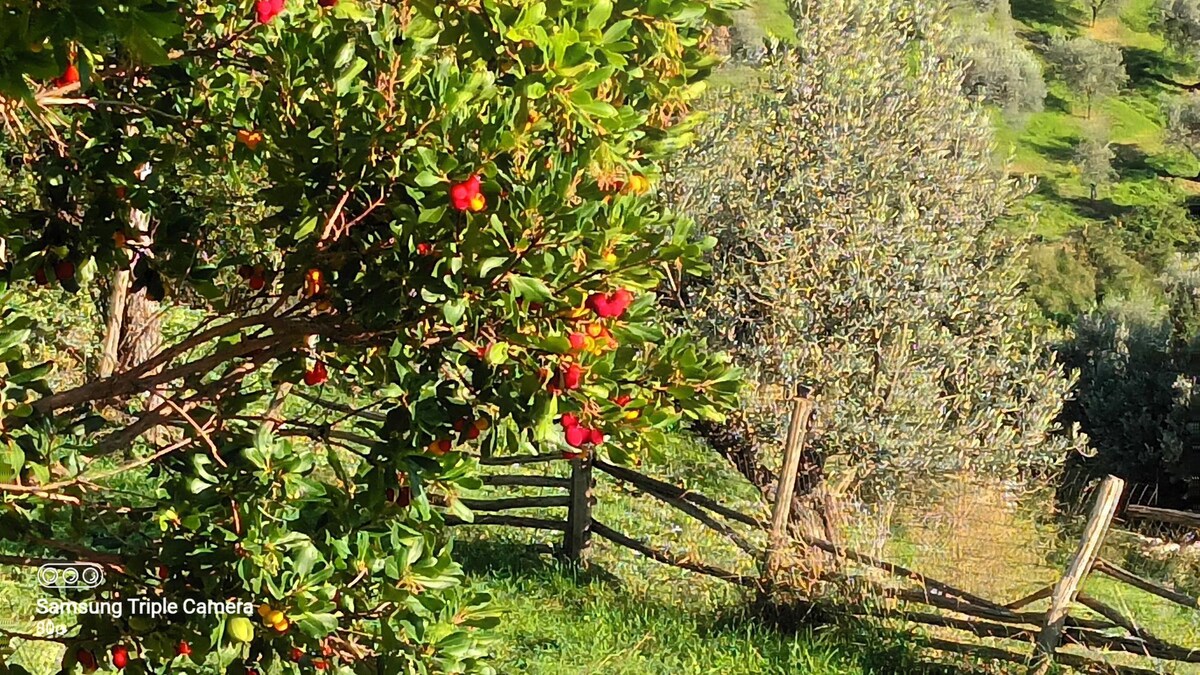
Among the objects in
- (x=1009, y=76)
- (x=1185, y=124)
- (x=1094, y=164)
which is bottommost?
(x=1094, y=164)

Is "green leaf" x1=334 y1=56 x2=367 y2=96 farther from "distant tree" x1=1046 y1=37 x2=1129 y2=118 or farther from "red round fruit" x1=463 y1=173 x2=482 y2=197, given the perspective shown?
"distant tree" x1=1046 y1=37 x2=1129 y2=118

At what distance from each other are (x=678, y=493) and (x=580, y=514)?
26.9 inches

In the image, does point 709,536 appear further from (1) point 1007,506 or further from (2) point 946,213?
(2) point 946,213

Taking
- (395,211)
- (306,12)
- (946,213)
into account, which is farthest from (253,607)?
(946,213)

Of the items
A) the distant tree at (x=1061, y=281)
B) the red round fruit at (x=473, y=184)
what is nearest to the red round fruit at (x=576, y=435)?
the red round fruit at (x=473, y=184)

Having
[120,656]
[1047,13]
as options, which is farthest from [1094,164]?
[120,656]

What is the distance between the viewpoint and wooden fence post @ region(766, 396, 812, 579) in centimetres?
594

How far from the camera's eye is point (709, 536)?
7168mm

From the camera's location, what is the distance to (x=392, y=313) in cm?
197

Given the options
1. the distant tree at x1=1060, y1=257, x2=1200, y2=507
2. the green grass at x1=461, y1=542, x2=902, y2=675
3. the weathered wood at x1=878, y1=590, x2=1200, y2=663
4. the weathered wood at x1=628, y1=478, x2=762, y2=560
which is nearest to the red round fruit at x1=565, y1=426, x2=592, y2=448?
the green grass at x1=461, y1=542, x2=902, y2=675

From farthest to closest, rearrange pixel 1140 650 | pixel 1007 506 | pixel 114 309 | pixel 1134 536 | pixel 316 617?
pixel 1134 536 → pixel 1007 506 → pixel 114 309 → pixel 1140 650 → pixel 316 617

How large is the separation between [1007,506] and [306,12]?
21.6 feet

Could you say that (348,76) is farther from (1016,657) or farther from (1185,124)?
(1185,124)

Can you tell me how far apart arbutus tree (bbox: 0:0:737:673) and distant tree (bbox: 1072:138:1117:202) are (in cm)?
3215
